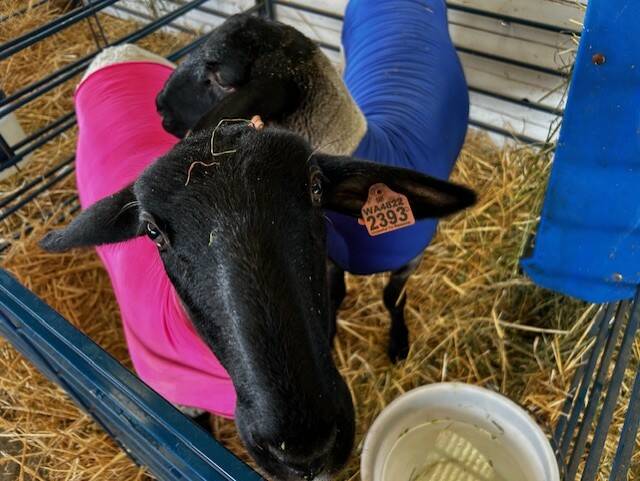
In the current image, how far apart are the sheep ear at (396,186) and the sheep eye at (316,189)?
0.07 m

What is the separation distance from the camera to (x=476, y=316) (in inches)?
102

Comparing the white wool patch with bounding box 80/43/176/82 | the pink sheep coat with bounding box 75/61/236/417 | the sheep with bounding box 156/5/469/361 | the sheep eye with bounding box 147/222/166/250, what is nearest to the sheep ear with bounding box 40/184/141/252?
the sheep eye with bounding box 147/222/166/250

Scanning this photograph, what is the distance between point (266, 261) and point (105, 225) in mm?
612

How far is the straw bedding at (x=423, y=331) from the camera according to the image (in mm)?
2262

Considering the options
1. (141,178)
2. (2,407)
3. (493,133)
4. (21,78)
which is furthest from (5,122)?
(493,133)

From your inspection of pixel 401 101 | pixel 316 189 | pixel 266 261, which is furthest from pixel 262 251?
pixel 401 101

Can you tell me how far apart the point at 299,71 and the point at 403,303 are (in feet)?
4.07

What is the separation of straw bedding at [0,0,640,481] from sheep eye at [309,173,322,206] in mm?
1150

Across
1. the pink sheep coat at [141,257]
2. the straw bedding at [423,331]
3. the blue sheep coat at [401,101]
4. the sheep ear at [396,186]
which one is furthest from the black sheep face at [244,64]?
the straw bedding at [423,331]

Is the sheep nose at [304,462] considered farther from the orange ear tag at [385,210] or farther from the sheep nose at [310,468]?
the orange ear tag at [385,210]

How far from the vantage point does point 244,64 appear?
201 cm

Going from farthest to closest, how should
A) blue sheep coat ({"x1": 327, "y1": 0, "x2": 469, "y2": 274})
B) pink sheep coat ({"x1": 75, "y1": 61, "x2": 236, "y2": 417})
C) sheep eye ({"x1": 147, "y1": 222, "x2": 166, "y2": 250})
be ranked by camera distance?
1. blue sheep coat ({"x1": 327, "y1": 0, "x2": 469, "y2": 274})
2. pink sheep coat ({"x1": 75, "y1": 61, "x2": 236, "y2": 417})
3. sheep eye ({"x1": 147, "y1": 222, "x2": 166, "y2": 250})

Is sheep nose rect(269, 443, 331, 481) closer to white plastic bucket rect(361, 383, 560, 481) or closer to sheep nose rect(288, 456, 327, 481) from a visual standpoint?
sheep nose rect(288, 456, 327, 481)

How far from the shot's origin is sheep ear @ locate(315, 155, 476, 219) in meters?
1.38
